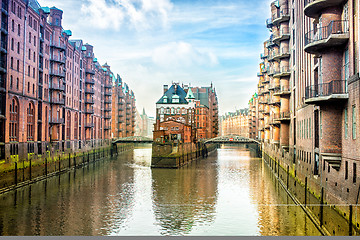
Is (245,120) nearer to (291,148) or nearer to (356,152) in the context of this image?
(291,148)

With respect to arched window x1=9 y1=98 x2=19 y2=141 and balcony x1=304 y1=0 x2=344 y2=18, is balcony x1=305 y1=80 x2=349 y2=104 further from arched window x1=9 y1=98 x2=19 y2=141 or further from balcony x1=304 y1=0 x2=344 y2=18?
arched window x1=9 y1=98 x2=19 y2=141

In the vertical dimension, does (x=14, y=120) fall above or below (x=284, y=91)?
below

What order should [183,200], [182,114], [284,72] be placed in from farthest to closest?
[182,114]
[284,72]
[183,200]

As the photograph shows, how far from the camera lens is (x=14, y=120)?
145 feet

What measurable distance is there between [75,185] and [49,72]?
23.4 meters

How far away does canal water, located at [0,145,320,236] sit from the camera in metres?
22.6

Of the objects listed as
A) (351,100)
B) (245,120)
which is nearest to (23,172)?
(351,100)

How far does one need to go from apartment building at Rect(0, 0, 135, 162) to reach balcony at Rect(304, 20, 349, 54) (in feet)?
104

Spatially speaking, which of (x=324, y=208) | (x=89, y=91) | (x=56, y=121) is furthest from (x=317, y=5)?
(x=89, y=91)

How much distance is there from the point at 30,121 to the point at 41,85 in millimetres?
6065

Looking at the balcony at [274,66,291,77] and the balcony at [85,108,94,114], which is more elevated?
the balcony at [274,66,291,77]

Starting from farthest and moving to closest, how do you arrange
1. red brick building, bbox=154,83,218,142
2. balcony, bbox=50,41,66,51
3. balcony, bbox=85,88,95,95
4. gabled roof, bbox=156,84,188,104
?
gabled roof, bbox=156,84,188,104
balcony, bbox=85,88,95,95
red brick building, bbox=154,83,218,142
balcony, bbox=50,41,66,51

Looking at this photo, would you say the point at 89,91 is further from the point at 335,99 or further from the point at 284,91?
the point at 335,99

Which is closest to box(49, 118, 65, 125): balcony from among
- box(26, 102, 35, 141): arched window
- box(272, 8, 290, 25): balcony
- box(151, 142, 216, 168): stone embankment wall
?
box(26, 102, 35, 141): arched window
